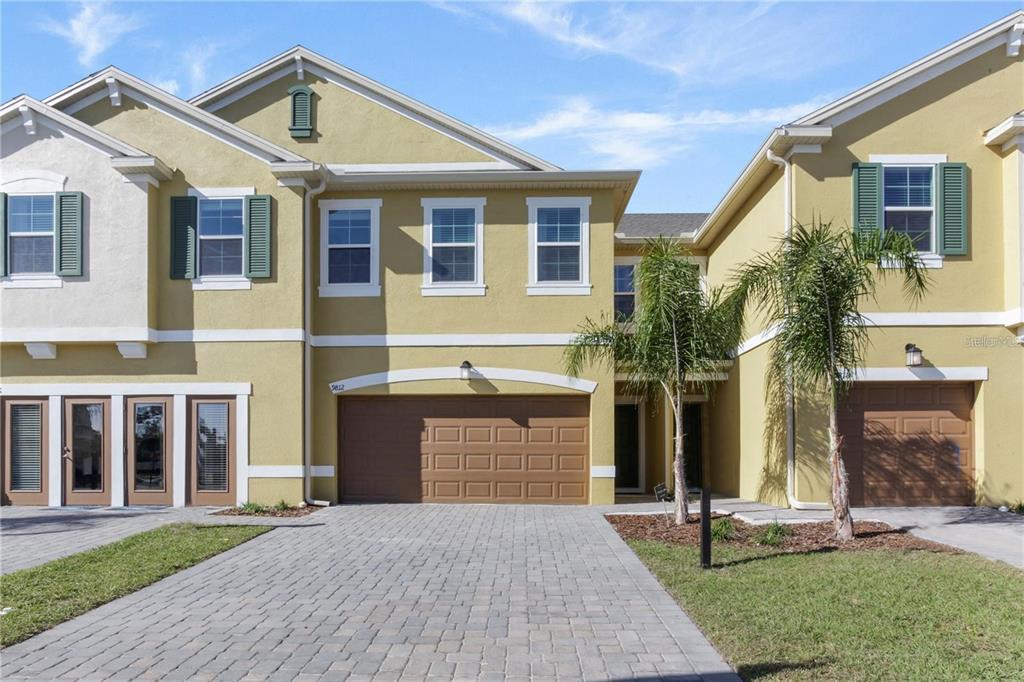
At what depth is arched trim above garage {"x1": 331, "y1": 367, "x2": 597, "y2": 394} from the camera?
16.5 m

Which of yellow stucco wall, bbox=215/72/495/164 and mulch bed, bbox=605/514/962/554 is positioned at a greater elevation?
yellow stucco wall, bbox=215/72/495/164

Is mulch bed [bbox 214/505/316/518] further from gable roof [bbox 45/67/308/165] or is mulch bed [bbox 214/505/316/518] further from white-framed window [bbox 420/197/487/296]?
gable roof [bbox 45/67/308/165]

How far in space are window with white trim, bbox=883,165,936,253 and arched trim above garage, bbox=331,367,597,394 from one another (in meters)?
6.11

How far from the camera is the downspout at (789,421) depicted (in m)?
14.7

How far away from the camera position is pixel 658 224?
23.8m

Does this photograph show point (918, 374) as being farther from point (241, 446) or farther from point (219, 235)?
point (219, 235)

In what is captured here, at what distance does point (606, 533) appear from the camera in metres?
12.8

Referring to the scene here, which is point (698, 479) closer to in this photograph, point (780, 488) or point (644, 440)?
point (644, 440)

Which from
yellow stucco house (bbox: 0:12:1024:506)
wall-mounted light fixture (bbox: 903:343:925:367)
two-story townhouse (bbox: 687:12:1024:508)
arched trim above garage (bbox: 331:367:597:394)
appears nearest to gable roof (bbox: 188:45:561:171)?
yellow stucco house (bbox: 0:12:1024:506)

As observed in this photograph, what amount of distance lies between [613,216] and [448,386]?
15.1ft

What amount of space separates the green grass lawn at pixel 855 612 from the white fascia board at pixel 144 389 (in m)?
8.94

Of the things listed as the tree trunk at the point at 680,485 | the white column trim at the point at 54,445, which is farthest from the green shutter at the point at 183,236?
the tree trunk at the point at 680,485

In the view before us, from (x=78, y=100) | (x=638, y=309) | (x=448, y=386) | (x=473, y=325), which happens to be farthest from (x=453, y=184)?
(x=78, y=100)

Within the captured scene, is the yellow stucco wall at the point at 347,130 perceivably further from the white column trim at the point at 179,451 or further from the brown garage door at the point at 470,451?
the white column trim at the point at 179,451
